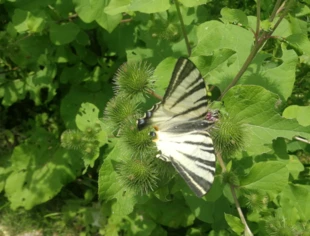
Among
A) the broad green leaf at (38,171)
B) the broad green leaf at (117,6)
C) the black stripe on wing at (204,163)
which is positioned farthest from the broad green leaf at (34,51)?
the black stripe on wing at (204,163)

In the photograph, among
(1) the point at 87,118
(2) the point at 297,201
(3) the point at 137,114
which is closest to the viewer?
(3) the point at 137,114

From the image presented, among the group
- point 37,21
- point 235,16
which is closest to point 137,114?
point 235,16

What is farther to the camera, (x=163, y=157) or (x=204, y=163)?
(x=163, y=157)

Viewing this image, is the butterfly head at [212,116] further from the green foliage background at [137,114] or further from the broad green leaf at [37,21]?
the broad green leaf at [37,21]

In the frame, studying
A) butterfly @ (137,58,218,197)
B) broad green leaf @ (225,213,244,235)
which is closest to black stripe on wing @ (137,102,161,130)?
butterfly @ (137,58,218,197)

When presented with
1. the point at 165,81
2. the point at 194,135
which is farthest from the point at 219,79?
the point at 194,135

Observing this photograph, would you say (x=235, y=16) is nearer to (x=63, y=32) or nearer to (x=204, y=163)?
(x=204, y=163)

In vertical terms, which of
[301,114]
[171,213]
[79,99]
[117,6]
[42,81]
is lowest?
[171,213]
